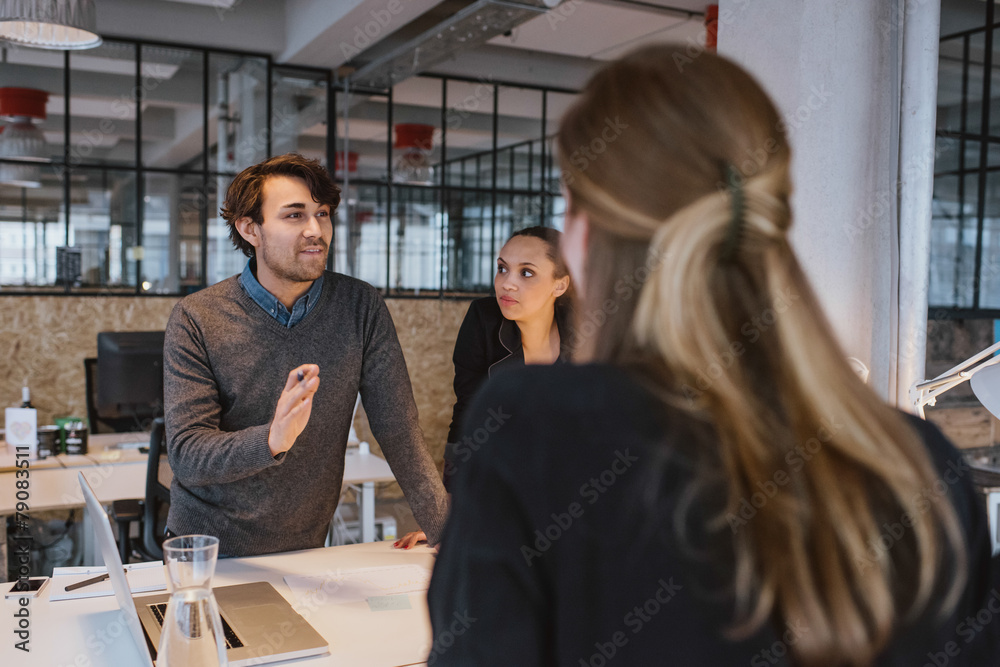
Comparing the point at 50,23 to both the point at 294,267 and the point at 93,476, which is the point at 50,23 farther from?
the point at 294,267

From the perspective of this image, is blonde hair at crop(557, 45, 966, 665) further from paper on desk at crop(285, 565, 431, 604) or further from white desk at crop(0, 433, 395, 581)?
white desk at crop(0, 433, 395, 581)

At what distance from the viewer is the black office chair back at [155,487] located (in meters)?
2.93

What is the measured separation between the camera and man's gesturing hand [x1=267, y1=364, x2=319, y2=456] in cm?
150

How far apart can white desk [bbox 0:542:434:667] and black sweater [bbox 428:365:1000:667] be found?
0.73 metres

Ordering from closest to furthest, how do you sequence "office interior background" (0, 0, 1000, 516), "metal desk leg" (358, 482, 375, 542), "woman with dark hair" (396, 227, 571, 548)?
"woman with dark hair" (396, 227, 571, 548) → "metal desk leg" (358, 482, 375, 542) → "office interior background" (0, 0, 1000, 516)

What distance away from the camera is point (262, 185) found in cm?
207

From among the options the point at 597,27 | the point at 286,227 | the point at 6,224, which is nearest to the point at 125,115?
the point at 6,224

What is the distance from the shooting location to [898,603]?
0.68m

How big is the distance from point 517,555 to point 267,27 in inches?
232

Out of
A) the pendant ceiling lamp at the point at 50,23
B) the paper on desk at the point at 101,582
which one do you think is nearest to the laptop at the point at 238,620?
the paper on desk at the point at 101,582

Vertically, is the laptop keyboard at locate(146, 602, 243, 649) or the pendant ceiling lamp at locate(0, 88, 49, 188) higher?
the pendant ceiling lamp at locate(0, 88, 49, 188)

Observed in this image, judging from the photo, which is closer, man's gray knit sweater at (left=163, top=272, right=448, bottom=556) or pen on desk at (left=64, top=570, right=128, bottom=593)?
pen on desk at (left=64, top=570, right=128, bottom=593)

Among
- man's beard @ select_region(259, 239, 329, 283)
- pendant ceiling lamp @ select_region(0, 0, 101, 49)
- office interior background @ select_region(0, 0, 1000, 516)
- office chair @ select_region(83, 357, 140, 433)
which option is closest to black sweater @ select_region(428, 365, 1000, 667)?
man's beard @ select_region(259, 239, 329, 283)

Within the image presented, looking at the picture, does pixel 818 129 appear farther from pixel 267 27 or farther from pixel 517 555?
pixel 267 27
